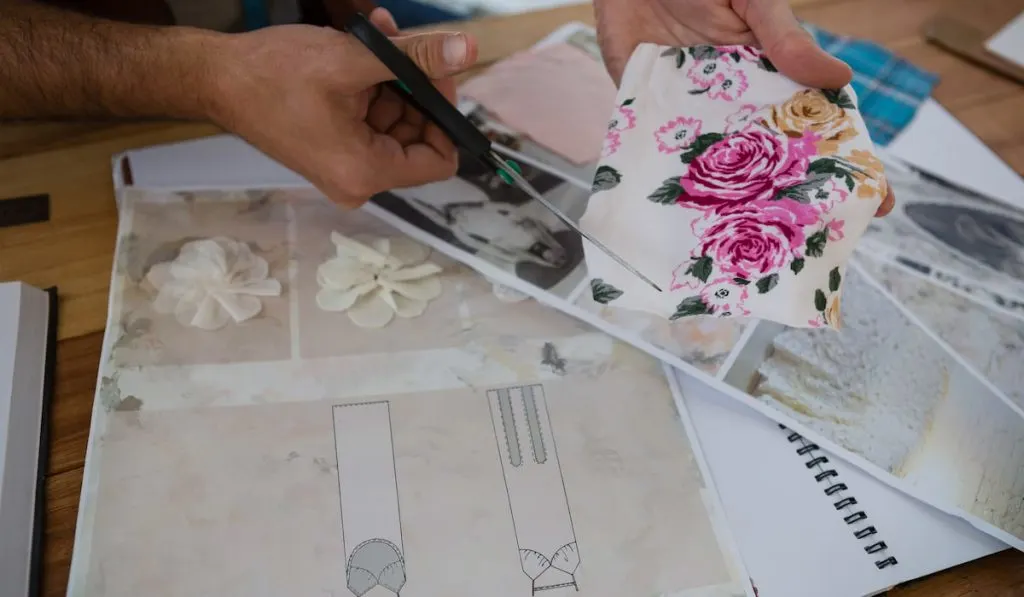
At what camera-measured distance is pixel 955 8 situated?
81 centimetres

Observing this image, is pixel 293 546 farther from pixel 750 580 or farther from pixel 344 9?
pixel 344 9

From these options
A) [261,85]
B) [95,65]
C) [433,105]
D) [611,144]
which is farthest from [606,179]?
[95,65]

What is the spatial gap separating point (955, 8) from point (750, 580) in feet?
2.14

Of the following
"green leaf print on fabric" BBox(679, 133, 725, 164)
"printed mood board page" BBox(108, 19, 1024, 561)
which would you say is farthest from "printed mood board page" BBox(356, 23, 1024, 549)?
"green leaf print on fabric" BBox(679, 133, 725, 164)

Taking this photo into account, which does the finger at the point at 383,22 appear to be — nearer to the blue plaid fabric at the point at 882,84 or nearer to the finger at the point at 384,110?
the finger at the point at 384,110

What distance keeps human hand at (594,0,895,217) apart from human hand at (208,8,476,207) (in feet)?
0.49

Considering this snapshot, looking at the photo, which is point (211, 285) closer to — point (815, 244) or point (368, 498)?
point (368, 498)

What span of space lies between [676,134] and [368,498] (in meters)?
0.30

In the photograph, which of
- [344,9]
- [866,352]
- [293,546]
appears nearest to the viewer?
[293,546]

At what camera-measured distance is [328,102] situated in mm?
535

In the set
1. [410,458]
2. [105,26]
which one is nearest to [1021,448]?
[410,458]

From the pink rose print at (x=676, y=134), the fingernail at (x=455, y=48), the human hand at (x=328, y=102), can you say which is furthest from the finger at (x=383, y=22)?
the pink rose print at (x=676, y=134)

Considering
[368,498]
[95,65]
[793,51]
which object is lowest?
[368,498]

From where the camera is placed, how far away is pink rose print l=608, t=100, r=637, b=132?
0.53m
